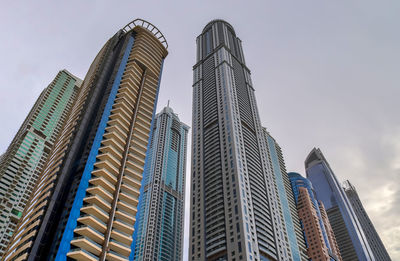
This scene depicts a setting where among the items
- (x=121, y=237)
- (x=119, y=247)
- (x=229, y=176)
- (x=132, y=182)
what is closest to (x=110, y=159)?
(x=132, y=182)

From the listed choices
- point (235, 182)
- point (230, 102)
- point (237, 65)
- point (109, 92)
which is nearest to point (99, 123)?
point (109, 92)

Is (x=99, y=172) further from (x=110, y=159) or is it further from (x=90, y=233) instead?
(x=90, y=233)

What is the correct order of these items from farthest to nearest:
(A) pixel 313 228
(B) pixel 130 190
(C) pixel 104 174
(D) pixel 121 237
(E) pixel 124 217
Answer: (A) pixel 313 228 → (B) pixel 130 190 → (C) pixel 104 174 → (E) pixel 124 217 → (D) pixel 121 237

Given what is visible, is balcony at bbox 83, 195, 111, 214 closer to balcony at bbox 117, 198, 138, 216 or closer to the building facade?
balcony at bbox 117, 198, 138, 216

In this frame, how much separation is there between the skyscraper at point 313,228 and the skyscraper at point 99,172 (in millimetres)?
124127

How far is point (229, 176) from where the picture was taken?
111750 millimetres

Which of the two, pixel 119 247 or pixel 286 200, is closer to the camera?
pixel 119 247

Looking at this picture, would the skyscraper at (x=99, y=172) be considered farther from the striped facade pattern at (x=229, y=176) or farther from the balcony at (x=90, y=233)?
the striped facade pattern at (x=229, y=176)

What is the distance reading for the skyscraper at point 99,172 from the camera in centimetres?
5622

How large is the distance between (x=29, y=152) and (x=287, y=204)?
415ft

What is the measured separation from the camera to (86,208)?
5869 cm

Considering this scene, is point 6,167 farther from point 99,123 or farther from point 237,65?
point 237,65

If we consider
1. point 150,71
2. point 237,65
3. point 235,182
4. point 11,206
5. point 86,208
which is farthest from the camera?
point 237,65

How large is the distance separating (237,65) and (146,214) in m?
102
